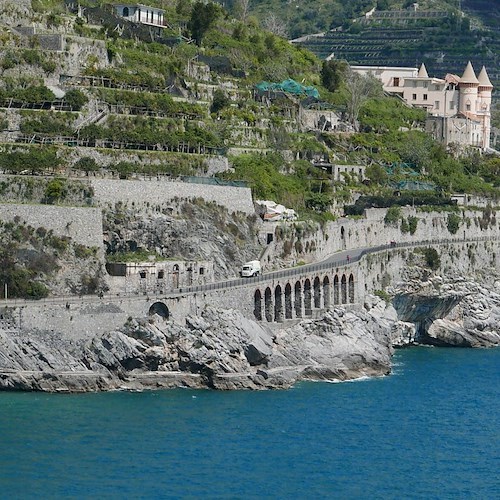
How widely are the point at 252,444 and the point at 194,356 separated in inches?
336

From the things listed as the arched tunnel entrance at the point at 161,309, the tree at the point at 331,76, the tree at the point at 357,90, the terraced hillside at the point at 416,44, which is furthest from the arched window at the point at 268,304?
the terraced hillside at the point at 416,44

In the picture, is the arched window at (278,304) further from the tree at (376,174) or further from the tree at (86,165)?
the tree at (376,174)

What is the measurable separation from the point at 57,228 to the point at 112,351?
7.30 metres

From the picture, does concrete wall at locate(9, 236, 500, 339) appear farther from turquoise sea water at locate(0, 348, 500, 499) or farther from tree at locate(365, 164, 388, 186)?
tree at locate(365, 164, 388, 186)

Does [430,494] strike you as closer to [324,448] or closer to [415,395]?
[324,448]

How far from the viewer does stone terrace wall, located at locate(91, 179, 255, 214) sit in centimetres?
8444

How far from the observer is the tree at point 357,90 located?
397ft

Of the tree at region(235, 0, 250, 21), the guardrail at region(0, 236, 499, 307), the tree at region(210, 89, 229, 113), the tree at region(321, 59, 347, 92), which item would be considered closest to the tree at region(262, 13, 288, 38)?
the tree at region(235, 0, 250, 21)

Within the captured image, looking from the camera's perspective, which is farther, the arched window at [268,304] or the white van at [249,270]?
the white van at [249,270]

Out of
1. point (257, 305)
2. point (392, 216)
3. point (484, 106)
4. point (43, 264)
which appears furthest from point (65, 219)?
point (484, 106)

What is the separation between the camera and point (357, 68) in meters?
141

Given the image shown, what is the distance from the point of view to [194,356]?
251 ft

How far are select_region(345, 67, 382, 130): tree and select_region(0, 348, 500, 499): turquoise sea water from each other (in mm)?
42388

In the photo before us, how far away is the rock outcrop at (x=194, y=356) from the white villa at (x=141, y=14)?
3236 centimetres
